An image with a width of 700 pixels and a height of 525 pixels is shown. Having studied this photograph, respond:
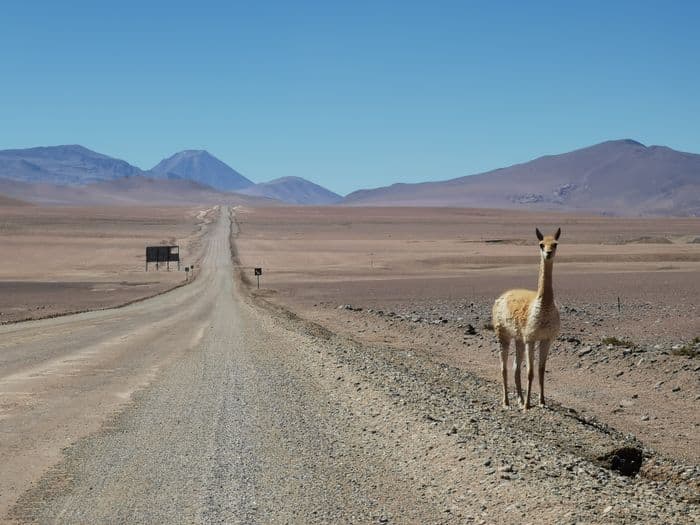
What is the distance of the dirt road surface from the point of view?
8.70 metres

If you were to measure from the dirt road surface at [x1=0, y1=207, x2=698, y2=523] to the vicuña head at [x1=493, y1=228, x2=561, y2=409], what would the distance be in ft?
2.66

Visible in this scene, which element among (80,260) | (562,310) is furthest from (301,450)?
(80,260)

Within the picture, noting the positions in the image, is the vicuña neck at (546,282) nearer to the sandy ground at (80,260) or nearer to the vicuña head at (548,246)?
the vicuña head at (548,246)

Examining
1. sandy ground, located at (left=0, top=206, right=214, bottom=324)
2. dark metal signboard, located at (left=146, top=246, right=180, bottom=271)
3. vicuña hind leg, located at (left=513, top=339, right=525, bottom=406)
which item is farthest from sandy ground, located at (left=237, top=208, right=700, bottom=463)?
sandy ground, located at (left=0, top=206, right=214, bottom=324)

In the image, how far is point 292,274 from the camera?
67.7 meters

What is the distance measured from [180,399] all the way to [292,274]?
5276cm

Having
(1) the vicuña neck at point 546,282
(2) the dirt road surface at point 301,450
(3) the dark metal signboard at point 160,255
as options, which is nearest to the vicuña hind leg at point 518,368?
(2) the dirt road surface at point 301,450

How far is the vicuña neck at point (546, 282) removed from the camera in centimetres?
1329

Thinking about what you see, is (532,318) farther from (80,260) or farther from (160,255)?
(80,260)

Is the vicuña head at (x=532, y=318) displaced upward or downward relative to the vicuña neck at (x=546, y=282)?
downward

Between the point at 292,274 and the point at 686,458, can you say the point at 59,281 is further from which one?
the point at 686,458

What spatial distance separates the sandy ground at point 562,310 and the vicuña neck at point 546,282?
2412mm

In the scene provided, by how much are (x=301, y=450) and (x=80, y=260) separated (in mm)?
79068

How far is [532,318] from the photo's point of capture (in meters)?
13.5
